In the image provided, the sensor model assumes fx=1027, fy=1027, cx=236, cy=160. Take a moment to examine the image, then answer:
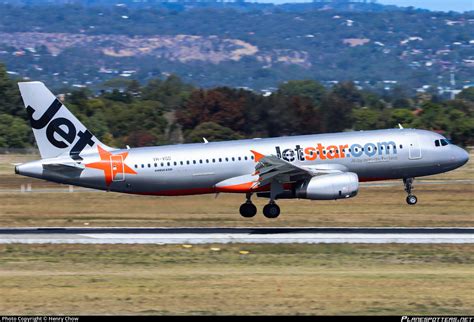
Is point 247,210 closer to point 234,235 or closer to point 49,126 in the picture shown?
point 234,235

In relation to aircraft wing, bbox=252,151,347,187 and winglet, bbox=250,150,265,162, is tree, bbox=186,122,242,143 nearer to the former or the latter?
winglet, bbox=250,150,265,162

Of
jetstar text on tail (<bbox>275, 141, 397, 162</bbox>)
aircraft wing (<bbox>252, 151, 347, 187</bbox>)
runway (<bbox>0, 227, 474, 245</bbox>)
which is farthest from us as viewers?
jetstar text on tail (<bbox>275, 141, 397, 162</bbox>)

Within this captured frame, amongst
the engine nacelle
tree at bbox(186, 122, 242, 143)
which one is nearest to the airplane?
the engine nacelle

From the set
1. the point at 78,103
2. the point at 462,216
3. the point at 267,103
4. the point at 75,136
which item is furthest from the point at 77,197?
the point at 78,103

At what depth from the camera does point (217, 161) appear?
50250 mm

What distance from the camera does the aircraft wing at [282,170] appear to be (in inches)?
1887

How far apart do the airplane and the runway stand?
2723 millimetres

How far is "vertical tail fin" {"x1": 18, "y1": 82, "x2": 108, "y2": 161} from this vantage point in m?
49.1

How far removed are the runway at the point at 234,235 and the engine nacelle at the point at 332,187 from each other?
1.57 m

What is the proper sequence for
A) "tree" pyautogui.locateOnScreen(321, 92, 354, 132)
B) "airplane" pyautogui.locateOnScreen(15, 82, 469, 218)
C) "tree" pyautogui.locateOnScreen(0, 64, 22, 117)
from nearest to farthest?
"airplane" pyautogui.locateOnScreen(15, 82, 469, 218) → "tree" pyautogui.locateOnScreen(321, 92, 354, 132) → "tree" pyautogui.locateOnScreen(0, 64, 22, 117)

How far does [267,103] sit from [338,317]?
9824 centimetres

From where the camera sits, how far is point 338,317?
26375 mm

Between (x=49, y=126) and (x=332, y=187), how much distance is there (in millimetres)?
13828

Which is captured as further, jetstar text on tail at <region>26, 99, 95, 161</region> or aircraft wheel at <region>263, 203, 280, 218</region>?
aircraft wheel at <region>263, 203, 280, 218</region>
